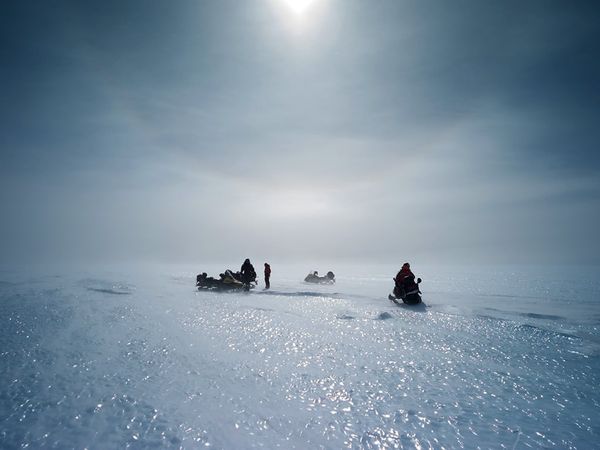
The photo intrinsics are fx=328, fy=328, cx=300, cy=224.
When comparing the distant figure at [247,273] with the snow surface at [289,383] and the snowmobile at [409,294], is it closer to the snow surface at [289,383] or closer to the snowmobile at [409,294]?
the snowmobile at [409,294]

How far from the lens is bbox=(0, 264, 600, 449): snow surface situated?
18.0 ft

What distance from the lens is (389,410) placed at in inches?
254

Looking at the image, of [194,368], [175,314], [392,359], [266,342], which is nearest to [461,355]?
[392,359]

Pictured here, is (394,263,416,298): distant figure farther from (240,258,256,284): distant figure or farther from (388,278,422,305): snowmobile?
(240,258,256,284): distant figure

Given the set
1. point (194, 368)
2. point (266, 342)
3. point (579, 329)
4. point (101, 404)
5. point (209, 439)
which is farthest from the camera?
point (579, 329)

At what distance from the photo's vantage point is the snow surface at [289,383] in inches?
216

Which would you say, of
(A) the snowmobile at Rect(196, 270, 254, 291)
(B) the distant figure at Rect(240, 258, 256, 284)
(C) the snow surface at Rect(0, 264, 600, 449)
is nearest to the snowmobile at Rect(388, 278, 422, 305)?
(C) the snow surface at Rect(0, 264, 600, 449)

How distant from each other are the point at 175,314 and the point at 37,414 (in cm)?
1019

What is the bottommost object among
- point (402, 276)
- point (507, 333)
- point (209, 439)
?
point (209, 439)

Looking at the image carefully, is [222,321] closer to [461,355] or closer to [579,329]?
[461,355]

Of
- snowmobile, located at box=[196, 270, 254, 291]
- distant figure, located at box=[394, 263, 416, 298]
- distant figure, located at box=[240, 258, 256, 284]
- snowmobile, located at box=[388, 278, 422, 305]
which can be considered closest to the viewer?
snowmobile, located at box=[388, 278, 422, 305]

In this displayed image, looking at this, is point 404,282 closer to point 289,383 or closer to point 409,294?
point 409,294

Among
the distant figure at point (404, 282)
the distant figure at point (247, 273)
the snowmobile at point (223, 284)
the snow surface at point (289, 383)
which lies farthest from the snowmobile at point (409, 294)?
the distant figure at point (247, 273)

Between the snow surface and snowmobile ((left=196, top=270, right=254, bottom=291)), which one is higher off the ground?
snowmobile ((left=196, top=270, right=254, bottom=291))
